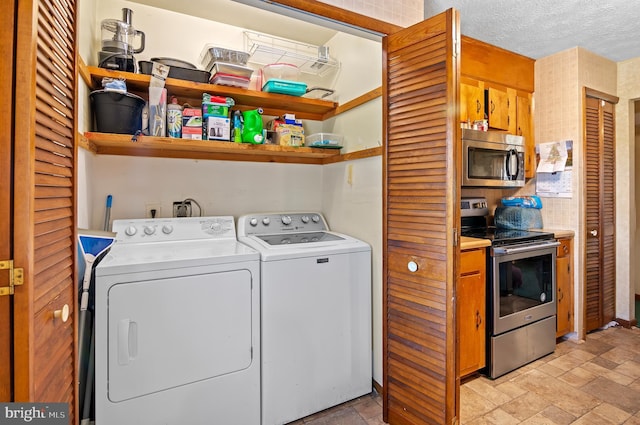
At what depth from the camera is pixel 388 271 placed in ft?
5.96

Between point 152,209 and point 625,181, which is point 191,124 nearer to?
point 152,209

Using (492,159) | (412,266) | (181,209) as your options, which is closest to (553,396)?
(412,266)

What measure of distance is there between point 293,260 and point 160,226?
2.89ft

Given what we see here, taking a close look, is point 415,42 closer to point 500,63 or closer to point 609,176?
point 500,63

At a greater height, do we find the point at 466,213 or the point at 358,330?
the point at 466,213

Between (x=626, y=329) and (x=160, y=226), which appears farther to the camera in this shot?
(x=626, y=329)

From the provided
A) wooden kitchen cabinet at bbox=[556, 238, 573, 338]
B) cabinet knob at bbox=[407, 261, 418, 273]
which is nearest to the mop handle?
cabinet knob at bbox=[407, 261, 418, 273]

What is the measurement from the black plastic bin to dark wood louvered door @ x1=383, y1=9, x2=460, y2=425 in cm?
141

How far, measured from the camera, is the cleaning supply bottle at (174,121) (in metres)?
1.99

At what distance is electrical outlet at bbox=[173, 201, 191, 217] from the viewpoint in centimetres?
225

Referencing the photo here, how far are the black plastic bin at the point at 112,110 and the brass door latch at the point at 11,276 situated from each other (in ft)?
4.16

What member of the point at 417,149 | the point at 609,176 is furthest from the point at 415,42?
the point at 609,176

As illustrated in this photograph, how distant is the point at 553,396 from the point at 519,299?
2.09 feet

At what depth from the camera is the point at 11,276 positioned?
0.74 meters
